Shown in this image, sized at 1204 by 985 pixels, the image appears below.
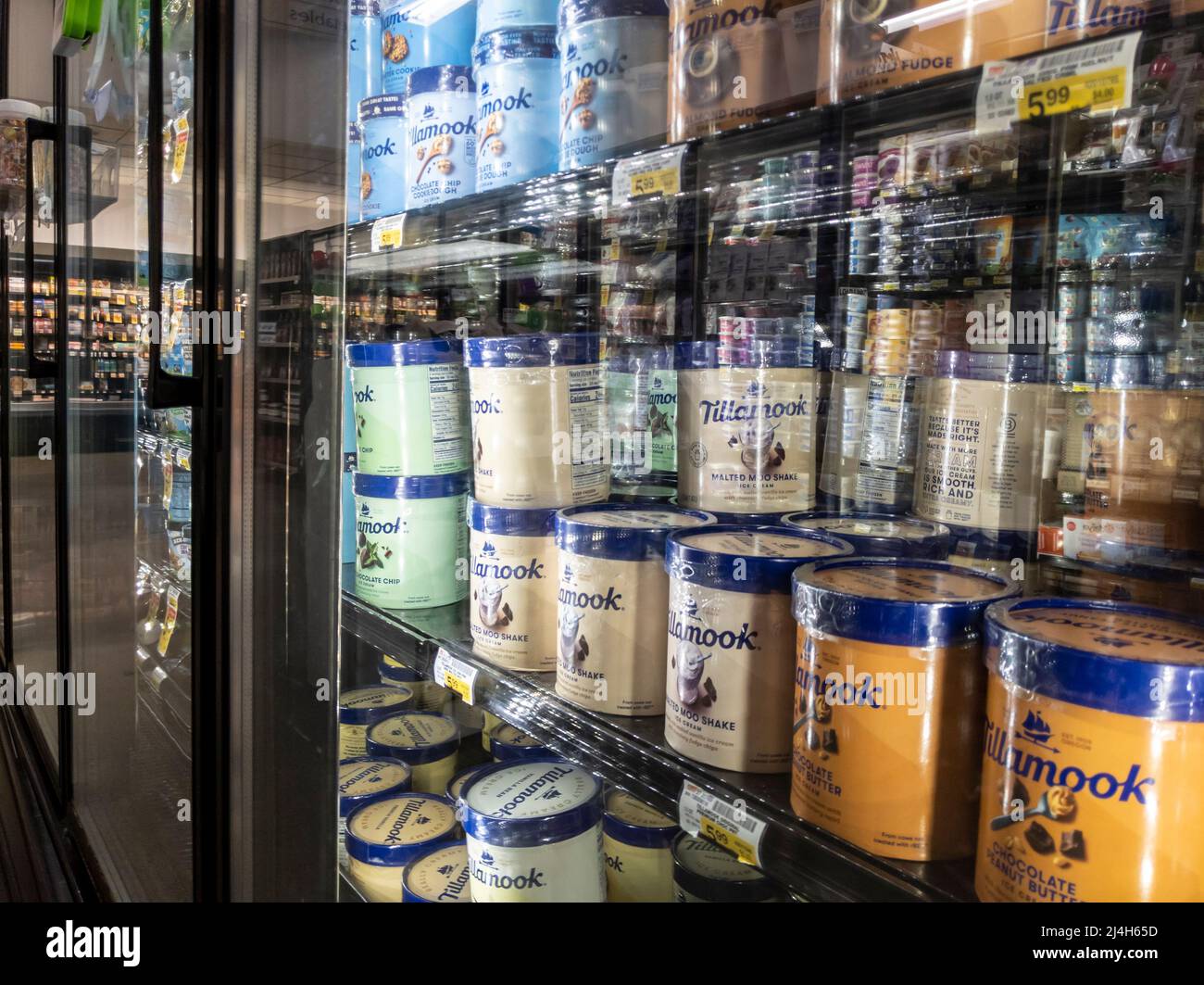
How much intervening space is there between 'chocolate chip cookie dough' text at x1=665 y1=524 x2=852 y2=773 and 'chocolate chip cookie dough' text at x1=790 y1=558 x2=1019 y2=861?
0.35 ft

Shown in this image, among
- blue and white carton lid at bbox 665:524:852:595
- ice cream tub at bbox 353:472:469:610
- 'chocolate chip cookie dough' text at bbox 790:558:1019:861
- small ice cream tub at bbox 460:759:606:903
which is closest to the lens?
'chocolate chip cookie dough' text at bbox 790:558:1019:861

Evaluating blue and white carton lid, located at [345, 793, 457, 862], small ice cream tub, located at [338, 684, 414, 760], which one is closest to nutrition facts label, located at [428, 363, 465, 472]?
blue and white carton lid, located at [345, 793, 457, 862]

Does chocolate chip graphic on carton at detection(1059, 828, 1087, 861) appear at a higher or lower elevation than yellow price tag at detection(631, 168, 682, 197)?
lower

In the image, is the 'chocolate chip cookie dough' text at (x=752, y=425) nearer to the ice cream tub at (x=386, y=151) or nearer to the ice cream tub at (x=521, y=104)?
the ice cream tub at (x=521, y=104)

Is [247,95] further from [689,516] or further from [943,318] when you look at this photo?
[943,318]

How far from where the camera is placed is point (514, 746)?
1.63 m

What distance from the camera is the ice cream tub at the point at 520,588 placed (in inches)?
47.6

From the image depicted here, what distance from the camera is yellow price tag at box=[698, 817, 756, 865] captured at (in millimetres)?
828

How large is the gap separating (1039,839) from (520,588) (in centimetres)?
71

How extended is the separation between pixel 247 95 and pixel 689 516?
78 cm

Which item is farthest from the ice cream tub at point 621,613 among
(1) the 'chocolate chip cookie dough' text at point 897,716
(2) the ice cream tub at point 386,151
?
(2) the ice cream tub at point 386,151

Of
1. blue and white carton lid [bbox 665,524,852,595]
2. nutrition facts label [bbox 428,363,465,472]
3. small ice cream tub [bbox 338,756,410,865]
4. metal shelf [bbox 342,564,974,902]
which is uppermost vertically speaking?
nutrition facts label [bbox 428,363,465,472]

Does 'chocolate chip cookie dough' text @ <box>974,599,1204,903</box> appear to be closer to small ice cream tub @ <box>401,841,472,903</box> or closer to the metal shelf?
the metal shelf

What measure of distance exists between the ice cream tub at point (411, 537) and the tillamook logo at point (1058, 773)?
94 cm
